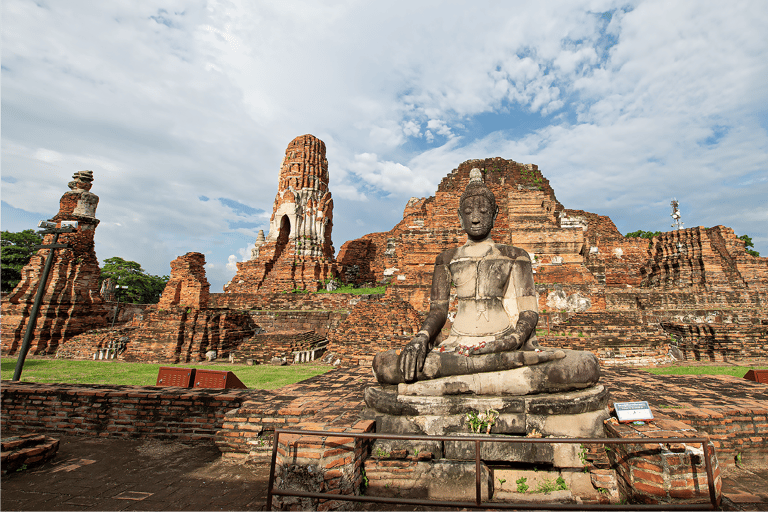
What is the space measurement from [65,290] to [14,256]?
64.8 feet

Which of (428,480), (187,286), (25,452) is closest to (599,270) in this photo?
(428,480)

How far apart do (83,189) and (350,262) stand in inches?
755

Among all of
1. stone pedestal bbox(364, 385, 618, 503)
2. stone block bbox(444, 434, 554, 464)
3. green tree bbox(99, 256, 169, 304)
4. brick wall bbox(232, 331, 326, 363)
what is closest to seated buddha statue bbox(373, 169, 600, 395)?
stone pedestal bbox(364, 385, 618, 503)

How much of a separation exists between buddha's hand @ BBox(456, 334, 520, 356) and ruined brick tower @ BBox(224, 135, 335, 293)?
696 inches

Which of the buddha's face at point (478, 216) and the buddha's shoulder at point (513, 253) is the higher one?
the buddha's face at point (478, 216)

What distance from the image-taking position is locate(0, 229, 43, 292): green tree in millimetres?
27047

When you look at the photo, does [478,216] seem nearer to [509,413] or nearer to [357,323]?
[509,413]

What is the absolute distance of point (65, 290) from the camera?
14891 mm

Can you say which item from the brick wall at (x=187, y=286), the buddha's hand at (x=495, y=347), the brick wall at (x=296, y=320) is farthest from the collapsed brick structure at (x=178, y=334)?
the buddha's hand at (x=495, y=347)

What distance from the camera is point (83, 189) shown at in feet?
53.6

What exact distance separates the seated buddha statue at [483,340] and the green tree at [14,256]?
33.5 m

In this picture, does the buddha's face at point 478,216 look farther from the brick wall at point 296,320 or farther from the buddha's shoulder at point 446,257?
the brick wall at point 296,320

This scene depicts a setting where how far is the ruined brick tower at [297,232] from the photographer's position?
21.0 m

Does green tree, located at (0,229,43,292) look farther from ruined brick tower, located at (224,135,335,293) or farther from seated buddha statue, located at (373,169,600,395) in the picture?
seated buddha statue, located at (373,169,600,395)
